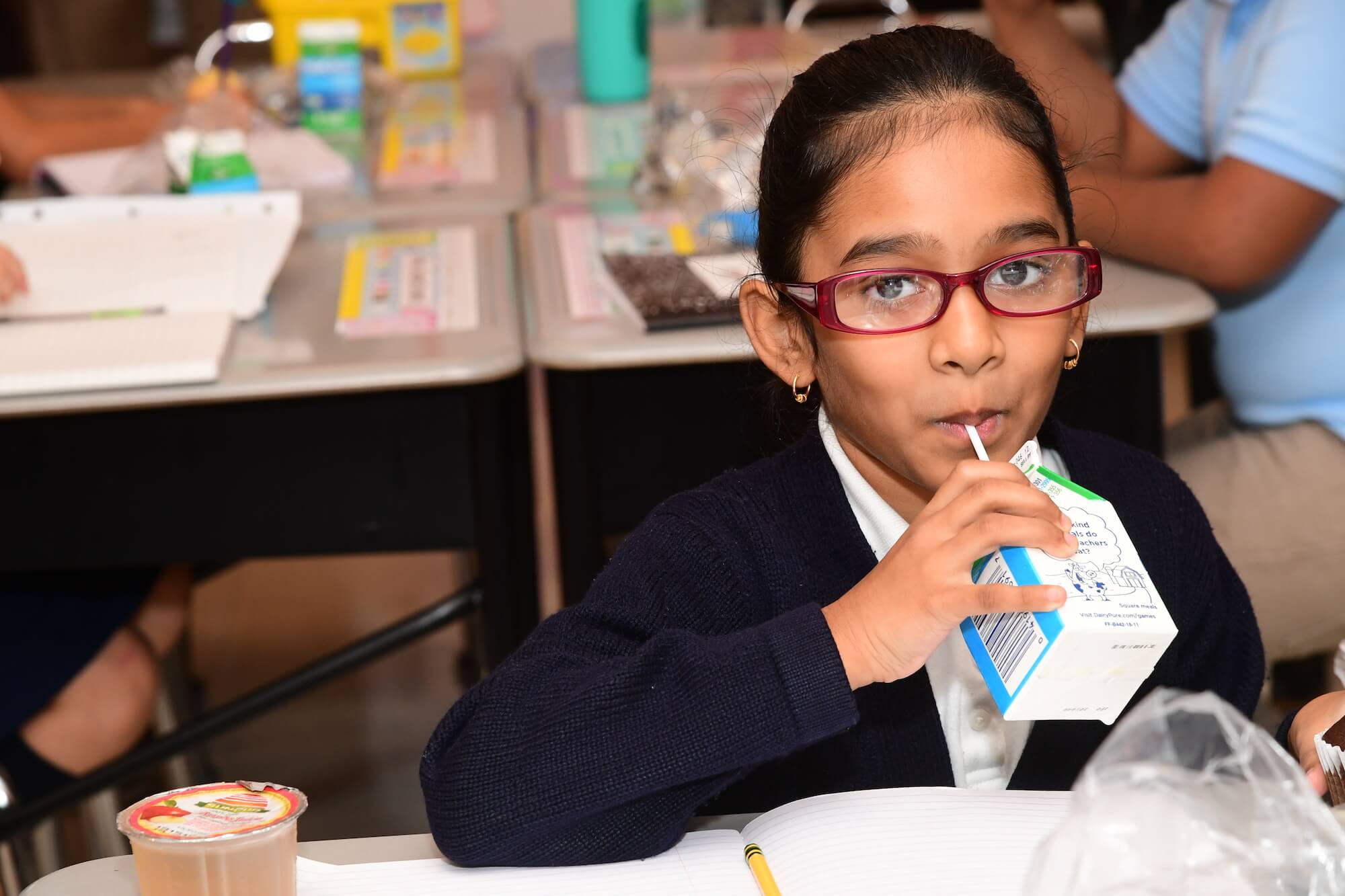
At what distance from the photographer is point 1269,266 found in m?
1.59

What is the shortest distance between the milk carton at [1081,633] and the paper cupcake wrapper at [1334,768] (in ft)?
0.46

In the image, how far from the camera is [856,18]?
13.1 ft

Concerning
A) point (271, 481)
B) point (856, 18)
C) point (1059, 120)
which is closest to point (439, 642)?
point (271, 481)

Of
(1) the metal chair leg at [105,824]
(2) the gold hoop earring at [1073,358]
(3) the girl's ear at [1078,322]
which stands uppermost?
(3) the girl's ear at [1078,322]

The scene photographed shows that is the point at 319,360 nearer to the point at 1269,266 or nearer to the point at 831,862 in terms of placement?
the point at 831,862

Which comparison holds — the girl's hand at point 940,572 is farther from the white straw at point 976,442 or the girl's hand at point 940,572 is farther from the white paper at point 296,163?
the white paper at point 296,163

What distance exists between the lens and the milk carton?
705 mm

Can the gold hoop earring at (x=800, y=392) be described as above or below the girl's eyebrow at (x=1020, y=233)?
below

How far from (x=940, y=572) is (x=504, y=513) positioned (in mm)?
769

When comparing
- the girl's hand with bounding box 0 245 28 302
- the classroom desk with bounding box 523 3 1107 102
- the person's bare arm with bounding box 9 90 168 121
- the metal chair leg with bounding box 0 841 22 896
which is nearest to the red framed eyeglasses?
the girl's hand with bounding box 0 245 28 302

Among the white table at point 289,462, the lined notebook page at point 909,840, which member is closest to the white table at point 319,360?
the white table at point 289,462

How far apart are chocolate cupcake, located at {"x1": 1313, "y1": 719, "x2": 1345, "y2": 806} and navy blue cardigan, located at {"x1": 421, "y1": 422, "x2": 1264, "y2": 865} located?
7.9 inches

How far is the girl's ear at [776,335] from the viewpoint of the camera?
1057 millimetres

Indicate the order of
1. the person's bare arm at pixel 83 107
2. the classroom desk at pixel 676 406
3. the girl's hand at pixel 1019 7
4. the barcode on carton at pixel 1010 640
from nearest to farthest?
the barcode on carton at pixel 1010 640, the classroom desk at pixel 676 406, the girl's hand at pixel 1019 7, the person's bare arm at pixel 83 107
